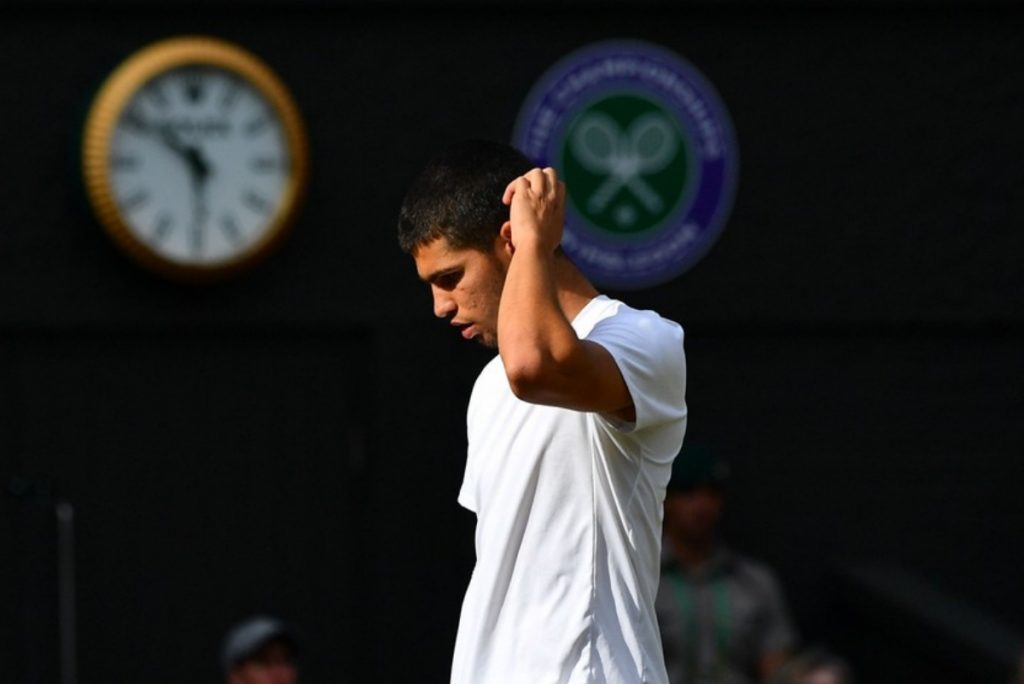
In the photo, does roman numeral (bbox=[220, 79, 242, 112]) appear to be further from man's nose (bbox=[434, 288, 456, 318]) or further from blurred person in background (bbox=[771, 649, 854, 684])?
man's nose (bbox=[434, 288, 456, 318])

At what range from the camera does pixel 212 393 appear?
8.27m

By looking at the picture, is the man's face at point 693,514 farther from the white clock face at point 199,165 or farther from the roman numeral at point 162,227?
the roman numeral at point 162,227

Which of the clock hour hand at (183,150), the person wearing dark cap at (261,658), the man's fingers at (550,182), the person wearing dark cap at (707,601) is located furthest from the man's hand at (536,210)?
the clock hour hand at (183,150)

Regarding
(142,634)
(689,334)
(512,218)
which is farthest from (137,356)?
(512,218)

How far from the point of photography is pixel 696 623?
24.3 feet

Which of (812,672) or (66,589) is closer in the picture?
(812,672)

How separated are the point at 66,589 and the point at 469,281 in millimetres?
4885

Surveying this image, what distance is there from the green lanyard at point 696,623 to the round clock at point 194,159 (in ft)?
6.50

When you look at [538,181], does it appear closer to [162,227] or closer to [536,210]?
[536,210]

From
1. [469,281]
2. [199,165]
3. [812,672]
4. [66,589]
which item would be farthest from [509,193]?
[66,589]

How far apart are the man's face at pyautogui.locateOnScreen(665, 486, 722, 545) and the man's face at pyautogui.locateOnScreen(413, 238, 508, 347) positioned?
4.03m

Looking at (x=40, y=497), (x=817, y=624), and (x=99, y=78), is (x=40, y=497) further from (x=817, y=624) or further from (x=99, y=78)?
(x=817, y=624)

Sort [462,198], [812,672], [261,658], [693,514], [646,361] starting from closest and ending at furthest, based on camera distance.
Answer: [646,361] < [462,198] < [812,672] < [261,658] < [693,514]

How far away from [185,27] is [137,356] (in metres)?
1.24
